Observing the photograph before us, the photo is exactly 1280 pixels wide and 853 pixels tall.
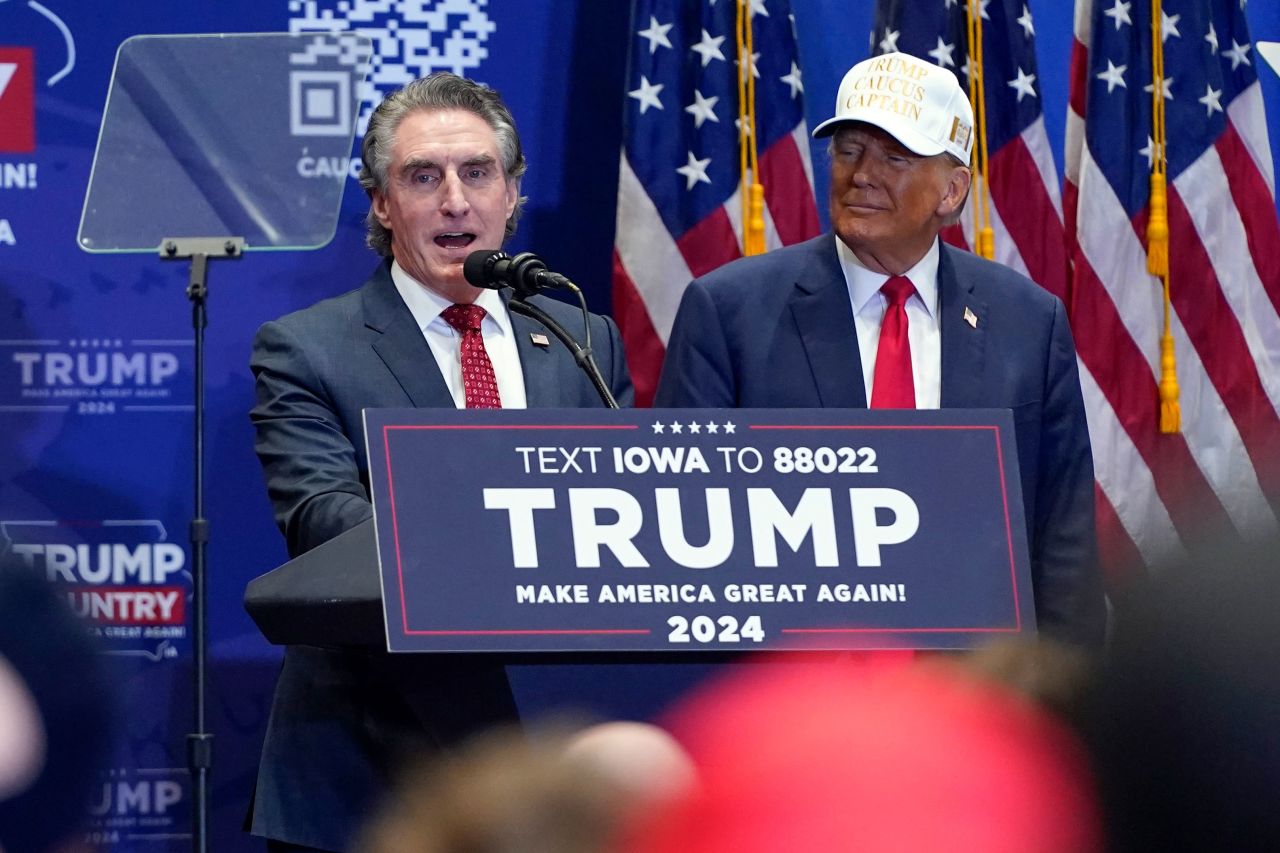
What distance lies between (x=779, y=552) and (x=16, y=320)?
2.87 metres

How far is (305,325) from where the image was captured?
241cm

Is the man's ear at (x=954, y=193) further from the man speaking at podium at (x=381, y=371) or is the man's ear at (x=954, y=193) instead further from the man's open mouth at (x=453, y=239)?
the man's open mouth at (x=453, y=239)

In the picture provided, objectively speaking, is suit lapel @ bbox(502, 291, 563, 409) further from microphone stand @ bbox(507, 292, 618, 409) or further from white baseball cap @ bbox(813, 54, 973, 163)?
white baseball cap @ bbox(813, 54, 973, 163)

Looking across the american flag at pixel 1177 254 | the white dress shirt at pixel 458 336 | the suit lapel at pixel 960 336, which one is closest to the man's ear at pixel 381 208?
the white dress shirt at pixel 458 336

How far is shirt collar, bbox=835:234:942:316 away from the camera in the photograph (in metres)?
2.61

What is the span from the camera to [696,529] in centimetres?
143

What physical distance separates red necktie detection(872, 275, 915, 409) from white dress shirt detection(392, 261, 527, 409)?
545 mm

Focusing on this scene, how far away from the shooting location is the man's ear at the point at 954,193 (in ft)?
9.07

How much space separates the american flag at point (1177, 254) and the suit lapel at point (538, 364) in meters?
1.78

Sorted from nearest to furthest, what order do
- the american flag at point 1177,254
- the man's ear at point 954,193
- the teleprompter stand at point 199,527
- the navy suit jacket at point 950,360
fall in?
the navy suit jacket at point 950,360
the man's ear at point 954,193
the teleprompter stand at point 199,527
the american flag at point 1177,254

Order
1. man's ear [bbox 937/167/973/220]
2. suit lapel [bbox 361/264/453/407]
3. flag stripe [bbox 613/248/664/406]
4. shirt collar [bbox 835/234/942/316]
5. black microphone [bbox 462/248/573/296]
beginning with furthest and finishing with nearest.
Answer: flag stripe [bbox 613/248/664/406] < man's ear [bbox 937/167/973/220] < shirt collar [bbox 835/234/942/316] < suit lapel [bbox 361/264/453/407] < black microphone [bbox 462/248/573/296]

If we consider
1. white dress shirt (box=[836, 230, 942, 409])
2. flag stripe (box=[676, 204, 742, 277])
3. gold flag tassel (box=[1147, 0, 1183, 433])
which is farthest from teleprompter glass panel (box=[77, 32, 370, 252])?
gold flag tassel (box=[1147, 0, 1183, 433])

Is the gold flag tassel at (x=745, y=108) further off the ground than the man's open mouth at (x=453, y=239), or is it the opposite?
the gold flag tassel at (x=745, y=108)

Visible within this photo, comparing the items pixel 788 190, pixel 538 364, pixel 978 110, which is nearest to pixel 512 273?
pixel 538 364
